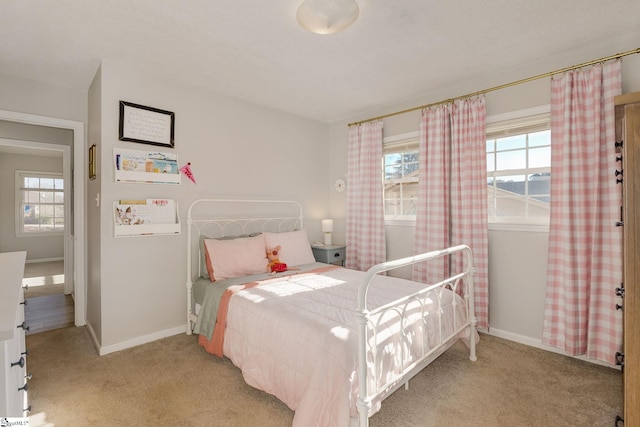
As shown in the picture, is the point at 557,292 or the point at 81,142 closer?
the point at 557,292

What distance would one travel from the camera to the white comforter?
1564mm

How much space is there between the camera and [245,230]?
3.62 meters

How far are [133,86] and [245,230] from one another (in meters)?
1.75

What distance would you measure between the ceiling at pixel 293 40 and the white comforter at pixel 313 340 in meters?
1.89

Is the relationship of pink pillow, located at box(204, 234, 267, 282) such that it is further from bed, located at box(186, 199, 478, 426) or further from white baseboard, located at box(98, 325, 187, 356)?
white baseboard, located at box(98, 325, 187, 356)

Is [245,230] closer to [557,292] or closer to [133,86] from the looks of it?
[133,86]

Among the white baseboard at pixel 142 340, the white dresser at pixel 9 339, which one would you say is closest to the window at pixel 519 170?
the white baseboard at pixel 142 340

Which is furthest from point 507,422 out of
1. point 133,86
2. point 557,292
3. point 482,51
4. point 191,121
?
point 133,86

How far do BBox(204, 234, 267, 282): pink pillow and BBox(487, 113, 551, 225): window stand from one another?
7.56 ft

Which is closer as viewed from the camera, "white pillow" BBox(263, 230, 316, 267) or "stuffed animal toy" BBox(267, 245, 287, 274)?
"stuffed animal toy" BBox(267, 245, 287, 274)

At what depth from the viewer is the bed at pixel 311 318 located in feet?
5.16

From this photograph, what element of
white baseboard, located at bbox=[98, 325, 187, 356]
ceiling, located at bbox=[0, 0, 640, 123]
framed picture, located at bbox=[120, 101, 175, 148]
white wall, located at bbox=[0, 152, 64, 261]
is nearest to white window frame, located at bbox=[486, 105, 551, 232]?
ceiling, located at bbox=[0, 0, 640, 123]

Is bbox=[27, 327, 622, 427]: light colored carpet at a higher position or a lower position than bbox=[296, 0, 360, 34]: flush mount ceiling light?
lower

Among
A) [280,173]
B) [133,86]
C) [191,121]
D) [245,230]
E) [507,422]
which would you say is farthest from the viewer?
[280,173]
